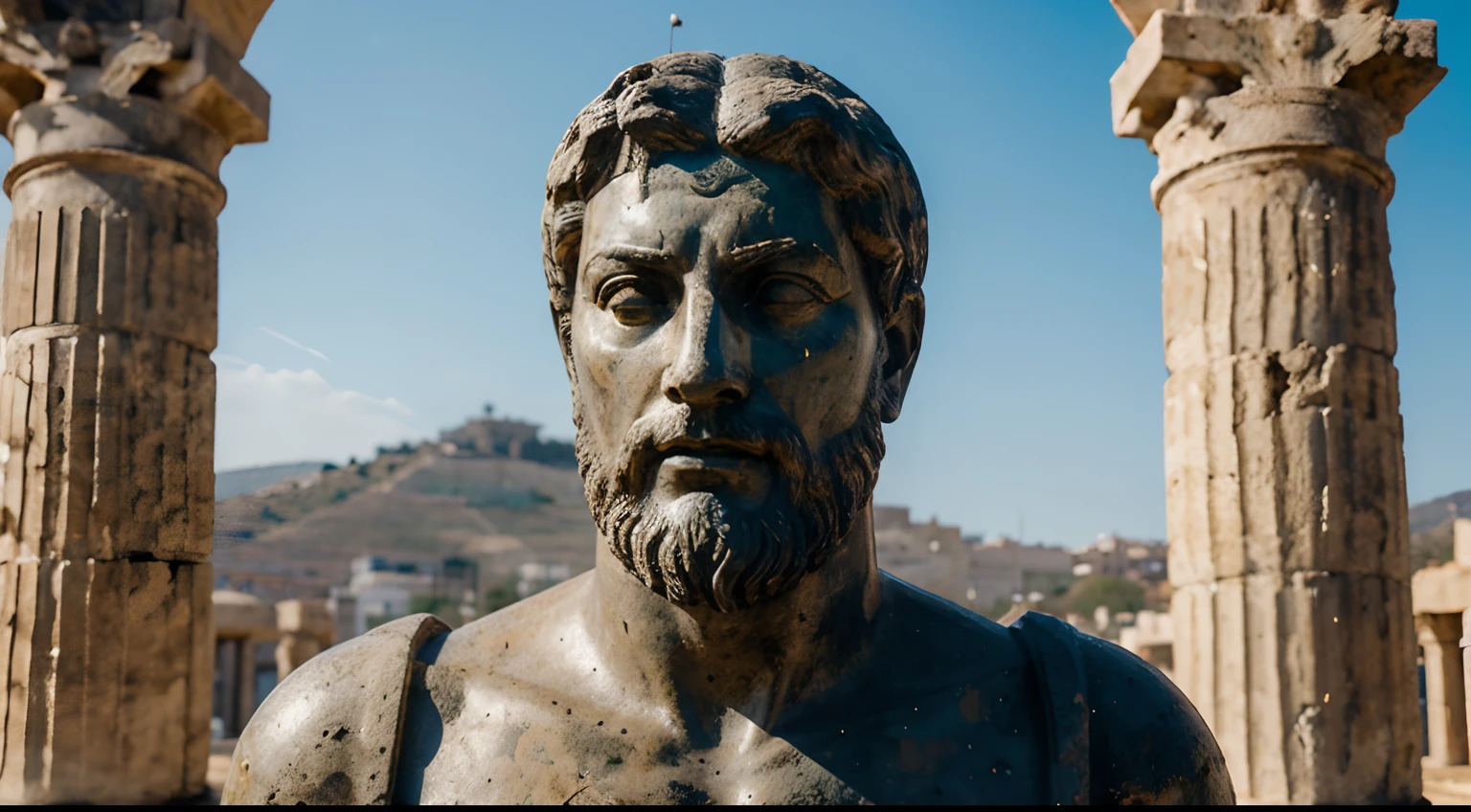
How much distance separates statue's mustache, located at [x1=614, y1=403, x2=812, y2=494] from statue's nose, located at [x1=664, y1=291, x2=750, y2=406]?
24 mm

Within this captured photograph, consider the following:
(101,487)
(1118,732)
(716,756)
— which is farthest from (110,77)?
(1118,732)

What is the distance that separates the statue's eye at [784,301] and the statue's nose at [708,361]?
0.08 meters

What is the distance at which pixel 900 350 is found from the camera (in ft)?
8.07

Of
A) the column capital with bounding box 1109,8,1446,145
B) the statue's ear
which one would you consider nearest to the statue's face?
the statue's ear

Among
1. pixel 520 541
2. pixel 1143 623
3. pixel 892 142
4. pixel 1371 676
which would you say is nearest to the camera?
pixel 892 142

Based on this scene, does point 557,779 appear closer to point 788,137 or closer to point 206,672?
point 788,137

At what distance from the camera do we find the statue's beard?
206cm

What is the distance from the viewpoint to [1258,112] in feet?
24.8

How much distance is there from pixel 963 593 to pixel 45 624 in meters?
52.7

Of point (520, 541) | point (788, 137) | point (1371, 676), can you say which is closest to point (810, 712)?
point (788, 137)

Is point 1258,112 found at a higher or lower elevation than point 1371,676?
higher

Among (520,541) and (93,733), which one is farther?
(520,541)

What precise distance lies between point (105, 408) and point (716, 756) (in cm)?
688

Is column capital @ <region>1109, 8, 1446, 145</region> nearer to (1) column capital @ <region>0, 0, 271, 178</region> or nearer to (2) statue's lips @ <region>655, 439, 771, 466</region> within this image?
(1) column capital @ <region>0, 0, 271, 178</region>
